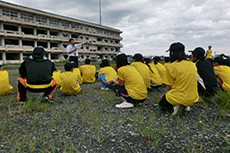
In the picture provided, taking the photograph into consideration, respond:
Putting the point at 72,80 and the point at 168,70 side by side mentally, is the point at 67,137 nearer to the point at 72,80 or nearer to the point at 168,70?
the point at 168,70

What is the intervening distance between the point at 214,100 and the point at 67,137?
11.7ft

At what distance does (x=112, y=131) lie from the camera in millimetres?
2512

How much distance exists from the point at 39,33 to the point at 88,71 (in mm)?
27745

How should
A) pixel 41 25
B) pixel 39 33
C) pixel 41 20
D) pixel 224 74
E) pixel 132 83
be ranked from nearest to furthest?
1. pixel 132 83
2. pixel 224 74
3. pixel 41 25
4. pixel 41 20
5. pixel 39 33

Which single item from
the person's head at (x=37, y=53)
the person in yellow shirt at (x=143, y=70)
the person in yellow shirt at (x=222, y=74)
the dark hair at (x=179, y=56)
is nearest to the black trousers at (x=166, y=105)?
the dark hair at (x=179, y=56)

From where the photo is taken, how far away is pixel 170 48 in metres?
3.12

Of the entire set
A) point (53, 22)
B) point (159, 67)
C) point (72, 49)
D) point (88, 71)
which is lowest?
point (88, 71)

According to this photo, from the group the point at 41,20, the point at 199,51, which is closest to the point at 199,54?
the point at 199,51

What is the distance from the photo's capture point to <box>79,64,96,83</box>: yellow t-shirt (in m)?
6.89

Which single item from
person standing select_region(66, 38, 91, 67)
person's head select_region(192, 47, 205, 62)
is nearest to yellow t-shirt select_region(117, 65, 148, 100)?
person's head select_region(192, 47, 205, 62)

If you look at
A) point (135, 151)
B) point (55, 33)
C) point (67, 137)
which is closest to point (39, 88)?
point (67, 137)

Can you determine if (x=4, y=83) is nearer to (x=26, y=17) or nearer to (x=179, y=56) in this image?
(x=179, y=56)

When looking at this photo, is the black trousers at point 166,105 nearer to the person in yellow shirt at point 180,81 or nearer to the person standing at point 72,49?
the person in yellow shirt at point 180,81

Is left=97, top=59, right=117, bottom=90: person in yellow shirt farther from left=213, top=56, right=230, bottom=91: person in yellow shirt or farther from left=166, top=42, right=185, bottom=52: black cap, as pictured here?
left=213, top=56, right=230, bottom=91: person in yellow shirt
